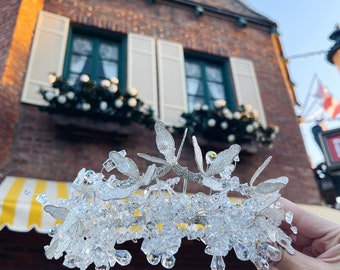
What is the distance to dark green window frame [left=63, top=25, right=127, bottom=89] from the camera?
521 centimetres

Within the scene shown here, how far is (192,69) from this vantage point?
6.14m

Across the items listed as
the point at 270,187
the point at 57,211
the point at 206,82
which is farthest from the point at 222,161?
the point at 206,82

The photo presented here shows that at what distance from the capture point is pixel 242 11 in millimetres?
7609

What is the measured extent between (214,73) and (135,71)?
1.74 m

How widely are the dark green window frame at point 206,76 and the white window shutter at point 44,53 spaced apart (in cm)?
227

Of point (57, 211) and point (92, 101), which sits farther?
point (92, 101)

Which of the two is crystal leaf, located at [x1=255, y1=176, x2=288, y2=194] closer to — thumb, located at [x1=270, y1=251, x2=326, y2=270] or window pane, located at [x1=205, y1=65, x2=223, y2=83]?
thumb, located at [x1=270, y1=251, x2=326, y2=270]

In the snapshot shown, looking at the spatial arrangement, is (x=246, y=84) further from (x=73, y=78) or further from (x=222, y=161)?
(x=222, y=161)

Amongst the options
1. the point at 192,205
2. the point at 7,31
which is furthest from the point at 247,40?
the point at 192,205

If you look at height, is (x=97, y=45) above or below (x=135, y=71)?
above

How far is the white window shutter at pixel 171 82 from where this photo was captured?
17.1 feet

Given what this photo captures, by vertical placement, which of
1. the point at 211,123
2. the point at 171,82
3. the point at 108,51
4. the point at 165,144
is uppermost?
the point at 108,51

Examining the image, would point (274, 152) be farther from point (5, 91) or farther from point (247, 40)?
point (5, 91)

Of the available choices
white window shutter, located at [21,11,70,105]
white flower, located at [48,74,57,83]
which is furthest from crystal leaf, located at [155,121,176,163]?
white window shutter, located at [21,11,70,105]
